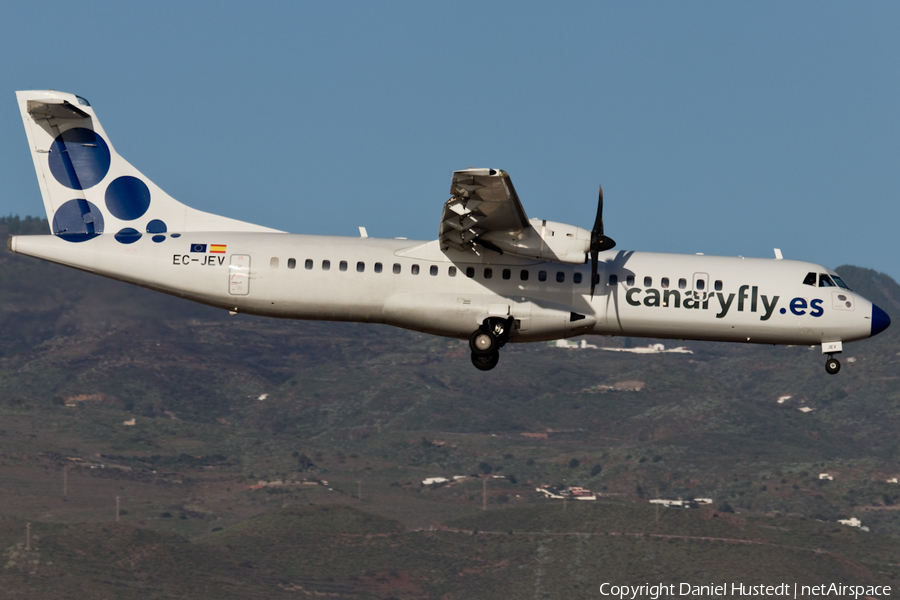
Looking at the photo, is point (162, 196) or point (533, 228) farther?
point (162, 196)

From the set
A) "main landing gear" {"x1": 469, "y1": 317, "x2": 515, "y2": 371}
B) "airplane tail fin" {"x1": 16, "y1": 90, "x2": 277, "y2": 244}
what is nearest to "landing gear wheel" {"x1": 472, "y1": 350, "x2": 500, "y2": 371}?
"main landing gear" {"x1": 469, "y1": 317, "x2": 515, "y2": 371}

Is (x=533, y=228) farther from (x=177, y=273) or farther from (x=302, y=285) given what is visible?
(x=177, y=273)

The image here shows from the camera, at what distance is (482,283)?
123 feet

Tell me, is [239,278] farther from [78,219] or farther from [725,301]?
[725,301]

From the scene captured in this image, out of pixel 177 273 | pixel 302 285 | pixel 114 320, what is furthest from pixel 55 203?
pixel 114 320

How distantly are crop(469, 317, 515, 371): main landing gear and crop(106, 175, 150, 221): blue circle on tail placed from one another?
12.2m

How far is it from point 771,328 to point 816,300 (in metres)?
1.72

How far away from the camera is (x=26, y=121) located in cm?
3953

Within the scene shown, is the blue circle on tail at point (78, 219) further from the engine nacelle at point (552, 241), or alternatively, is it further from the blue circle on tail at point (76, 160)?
the engine nacelle at point (552, 241)

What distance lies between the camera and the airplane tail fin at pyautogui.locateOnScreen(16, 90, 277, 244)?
39500 mm

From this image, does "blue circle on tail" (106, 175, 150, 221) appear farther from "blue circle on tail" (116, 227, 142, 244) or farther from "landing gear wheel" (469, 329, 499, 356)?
"landing gear wheel" (469, 329, 499, 356)

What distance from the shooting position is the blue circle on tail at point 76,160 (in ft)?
131

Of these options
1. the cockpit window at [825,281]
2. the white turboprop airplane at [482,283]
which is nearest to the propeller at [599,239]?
the white turboprop airplane at [482,283]

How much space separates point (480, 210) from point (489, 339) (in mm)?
4498
